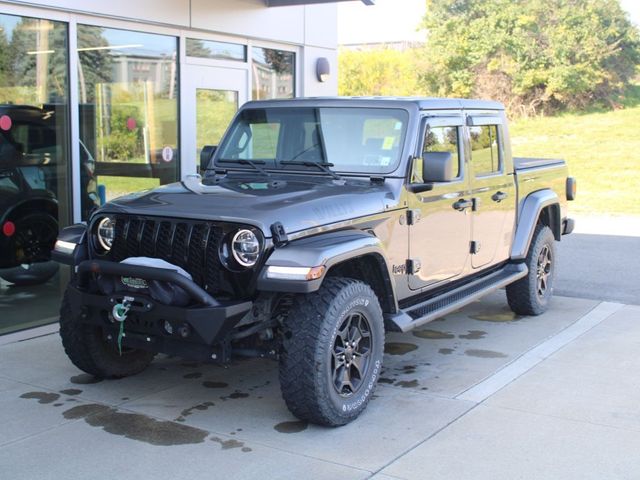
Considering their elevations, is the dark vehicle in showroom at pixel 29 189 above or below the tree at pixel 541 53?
below

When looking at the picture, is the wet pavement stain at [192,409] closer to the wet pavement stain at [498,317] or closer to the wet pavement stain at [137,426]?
the wet pavement stain at [137,426]

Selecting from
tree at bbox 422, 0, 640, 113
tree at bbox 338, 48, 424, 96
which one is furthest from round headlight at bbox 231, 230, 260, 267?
tree at bbox 338, 48, 424, 96

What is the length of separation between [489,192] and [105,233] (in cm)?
322

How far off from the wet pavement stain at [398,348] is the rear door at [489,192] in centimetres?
84

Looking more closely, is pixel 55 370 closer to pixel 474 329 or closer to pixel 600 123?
pixel 474 329

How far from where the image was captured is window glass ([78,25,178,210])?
7656 millimetres

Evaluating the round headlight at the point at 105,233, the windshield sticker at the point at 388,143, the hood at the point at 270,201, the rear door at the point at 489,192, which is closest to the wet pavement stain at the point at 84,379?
the round headlight at the point at 105,233

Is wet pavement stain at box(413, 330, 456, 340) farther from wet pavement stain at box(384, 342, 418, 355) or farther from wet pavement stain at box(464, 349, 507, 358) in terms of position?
wet pavement stain at box(464, 349, 507, 358)

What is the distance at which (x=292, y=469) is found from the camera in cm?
415

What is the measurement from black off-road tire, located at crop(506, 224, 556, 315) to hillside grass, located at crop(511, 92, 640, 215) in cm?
911

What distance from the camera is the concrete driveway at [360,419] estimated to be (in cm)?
420

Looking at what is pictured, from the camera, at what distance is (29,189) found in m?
7.27

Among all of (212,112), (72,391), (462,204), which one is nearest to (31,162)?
(212,112)

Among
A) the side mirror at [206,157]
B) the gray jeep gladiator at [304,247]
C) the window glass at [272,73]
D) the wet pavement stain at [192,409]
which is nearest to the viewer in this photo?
the gray jeep gladiator at [304,247]
